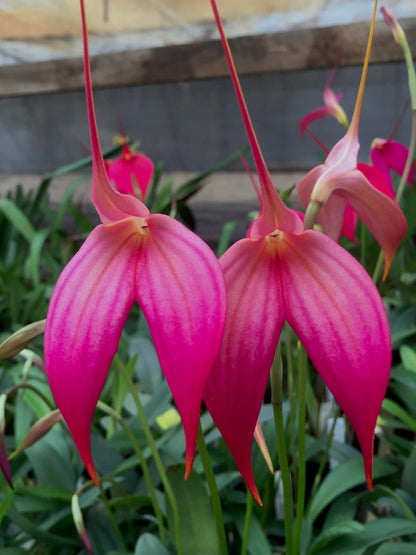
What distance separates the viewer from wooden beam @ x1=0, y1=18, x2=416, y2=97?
A: 127 centimetres

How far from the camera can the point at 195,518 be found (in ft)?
1.25

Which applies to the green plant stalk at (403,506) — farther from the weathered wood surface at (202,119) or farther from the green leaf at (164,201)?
the weathered wood surface at (202,119)

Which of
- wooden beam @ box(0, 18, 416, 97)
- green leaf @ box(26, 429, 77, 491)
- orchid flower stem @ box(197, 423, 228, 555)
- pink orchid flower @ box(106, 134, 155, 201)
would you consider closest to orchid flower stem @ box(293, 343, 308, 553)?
orchid flower stem @ box(197, 423, 228, 555)

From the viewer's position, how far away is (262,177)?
19 cm

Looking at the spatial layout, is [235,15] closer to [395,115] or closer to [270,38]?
[270,38]

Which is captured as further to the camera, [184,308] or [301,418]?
[301,418]

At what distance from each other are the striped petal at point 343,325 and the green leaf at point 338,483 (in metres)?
0.33

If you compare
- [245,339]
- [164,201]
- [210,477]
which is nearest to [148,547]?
[210,477]

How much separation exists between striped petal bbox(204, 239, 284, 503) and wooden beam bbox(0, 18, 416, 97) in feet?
3.99

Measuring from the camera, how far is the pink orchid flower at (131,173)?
0.94 m

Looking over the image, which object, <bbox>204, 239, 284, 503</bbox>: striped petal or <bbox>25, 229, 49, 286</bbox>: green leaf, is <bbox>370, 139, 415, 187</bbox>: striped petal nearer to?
<bbox>204, 239, 284, 503</bbox>: striped petal

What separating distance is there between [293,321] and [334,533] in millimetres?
298

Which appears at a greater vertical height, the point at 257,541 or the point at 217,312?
the point at 217,312

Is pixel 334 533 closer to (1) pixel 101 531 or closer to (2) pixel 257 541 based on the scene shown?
(2) pixel 257 541
